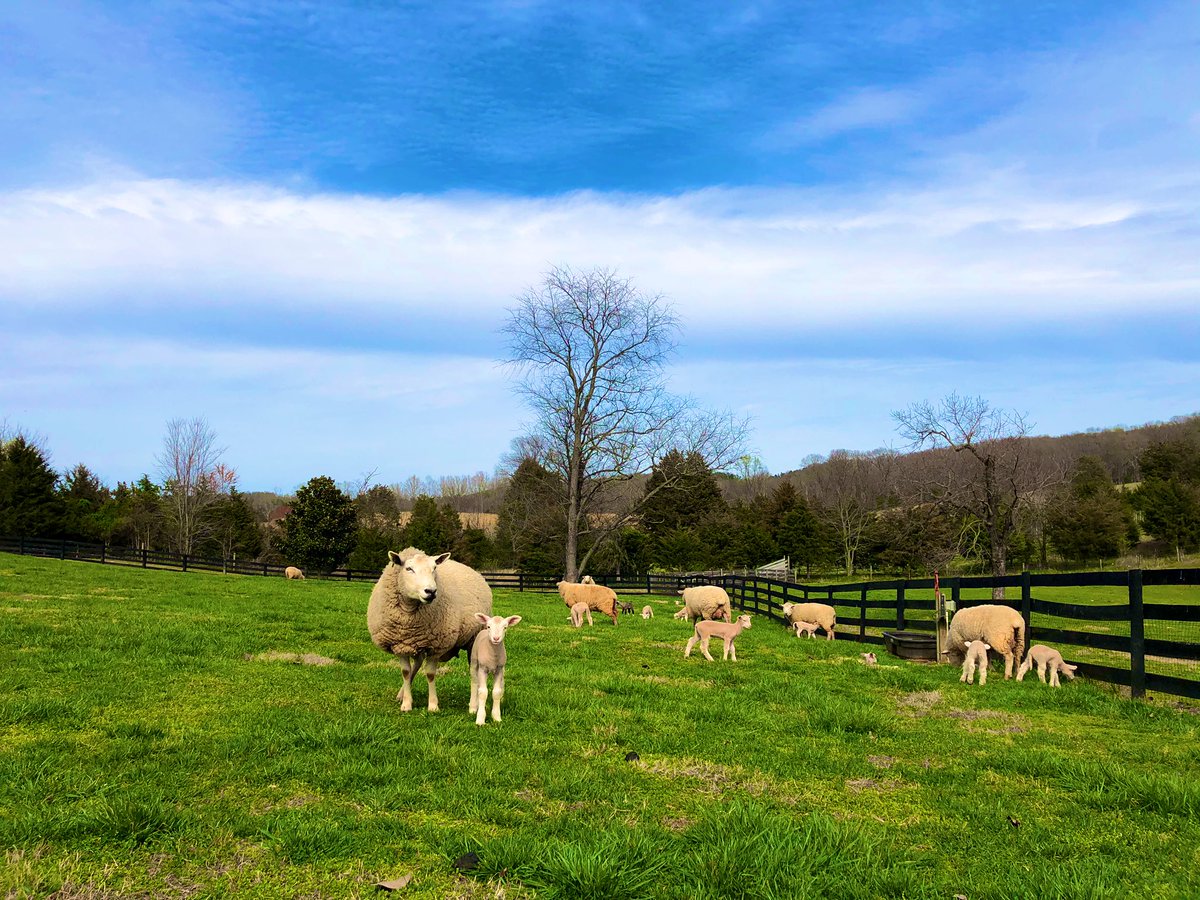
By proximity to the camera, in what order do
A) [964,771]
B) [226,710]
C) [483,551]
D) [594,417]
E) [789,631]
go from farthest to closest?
[483,551] → [594,417] → [789,631] → [226,710] → [964,771]

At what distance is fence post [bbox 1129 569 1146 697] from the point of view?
28.8ft

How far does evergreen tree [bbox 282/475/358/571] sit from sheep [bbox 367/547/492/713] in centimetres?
4811

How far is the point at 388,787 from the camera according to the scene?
16.5ft

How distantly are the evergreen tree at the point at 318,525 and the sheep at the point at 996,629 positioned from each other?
48.8 metres

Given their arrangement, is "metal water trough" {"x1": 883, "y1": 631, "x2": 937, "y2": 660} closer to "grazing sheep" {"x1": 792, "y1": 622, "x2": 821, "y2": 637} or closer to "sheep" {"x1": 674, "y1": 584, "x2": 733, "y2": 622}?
"grazing sheep" {"x1": 792, "y1": 622, "x2": 821, "y2": 637}

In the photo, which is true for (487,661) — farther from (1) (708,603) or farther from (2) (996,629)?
(1) (708,603)

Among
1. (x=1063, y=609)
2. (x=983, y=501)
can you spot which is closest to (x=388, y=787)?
(x=1063, y=609)

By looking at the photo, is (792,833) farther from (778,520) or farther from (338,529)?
(778,520)

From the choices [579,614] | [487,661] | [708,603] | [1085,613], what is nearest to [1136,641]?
[1085,613]

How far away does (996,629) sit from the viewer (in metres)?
10.7

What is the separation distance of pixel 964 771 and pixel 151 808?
5.82 meters

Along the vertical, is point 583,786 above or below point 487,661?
below

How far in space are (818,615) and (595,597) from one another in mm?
6171

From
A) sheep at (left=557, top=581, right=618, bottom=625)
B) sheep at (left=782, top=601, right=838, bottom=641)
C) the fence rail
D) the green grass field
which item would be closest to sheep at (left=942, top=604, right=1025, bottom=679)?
the fence rail
